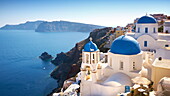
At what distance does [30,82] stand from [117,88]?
37.1 metres

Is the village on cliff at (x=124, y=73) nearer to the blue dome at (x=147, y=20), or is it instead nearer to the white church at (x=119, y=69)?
the white church at (x=119, y=69)

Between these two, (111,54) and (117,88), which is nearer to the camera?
Result: (117,88)

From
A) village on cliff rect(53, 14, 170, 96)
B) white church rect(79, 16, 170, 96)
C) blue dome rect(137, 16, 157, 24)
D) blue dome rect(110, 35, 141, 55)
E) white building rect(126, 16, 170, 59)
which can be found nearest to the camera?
village on cliff rect(53, 14, 170, 96)

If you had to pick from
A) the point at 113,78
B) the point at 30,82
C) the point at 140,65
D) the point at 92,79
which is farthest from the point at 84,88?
the point at 30,82

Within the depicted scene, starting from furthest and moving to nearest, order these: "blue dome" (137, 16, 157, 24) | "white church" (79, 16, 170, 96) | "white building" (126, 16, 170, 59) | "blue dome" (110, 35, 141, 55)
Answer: "blue dome" (137, 16, 157, 24) → "white building" (126, 16, 170, 59) → "blue dome" (110, 35, 141, 55) → "white church" (79, 16, 170, 96)

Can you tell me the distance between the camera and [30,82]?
4559cm

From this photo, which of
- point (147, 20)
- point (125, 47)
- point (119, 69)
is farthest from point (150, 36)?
point (119, 69)

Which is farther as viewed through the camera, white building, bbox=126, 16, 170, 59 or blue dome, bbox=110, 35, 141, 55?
white building, bbox=126, 16, 170, 59

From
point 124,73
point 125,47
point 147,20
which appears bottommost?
point 124,73

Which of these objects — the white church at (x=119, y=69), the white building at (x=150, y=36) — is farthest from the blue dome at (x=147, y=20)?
the white church at (x=119, y=69)

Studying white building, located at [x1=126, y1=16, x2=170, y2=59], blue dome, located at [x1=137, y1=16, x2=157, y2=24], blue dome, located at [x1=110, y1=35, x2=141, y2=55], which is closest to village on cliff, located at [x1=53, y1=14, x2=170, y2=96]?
blue dome, located at [x1=110, y1=35, x2=141, y2=55]

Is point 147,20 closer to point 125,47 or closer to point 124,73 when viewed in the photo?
point 125,47

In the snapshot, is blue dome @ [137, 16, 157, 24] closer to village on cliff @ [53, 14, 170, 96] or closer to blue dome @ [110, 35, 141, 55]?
village on cliff @ [53, 14, 170, 96]

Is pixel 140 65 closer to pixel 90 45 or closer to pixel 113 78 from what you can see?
pixel 113 78
